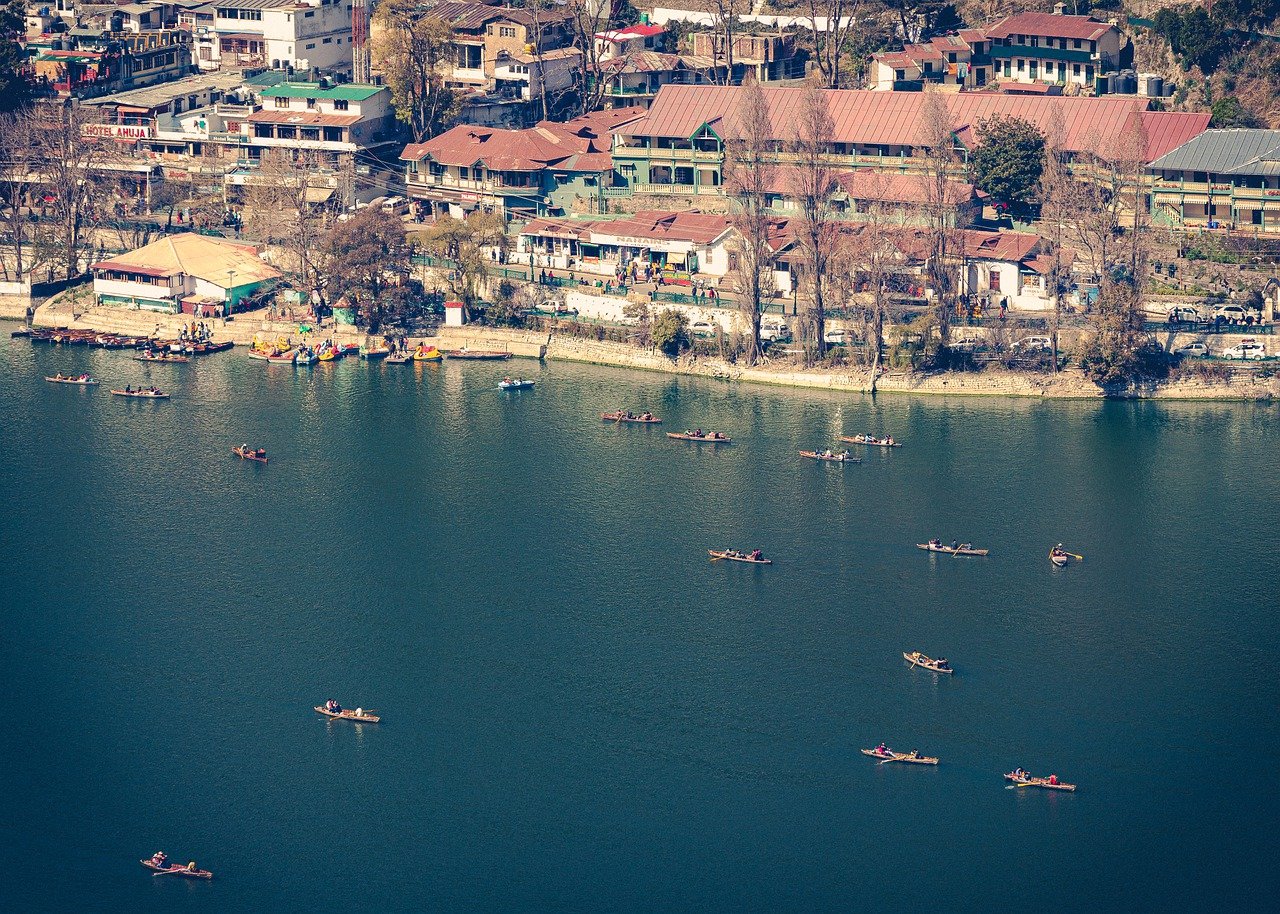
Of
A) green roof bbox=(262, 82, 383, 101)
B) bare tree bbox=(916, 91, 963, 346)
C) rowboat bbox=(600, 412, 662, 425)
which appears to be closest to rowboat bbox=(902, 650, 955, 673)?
rowboat bbox=(600, 412, 662, 425)

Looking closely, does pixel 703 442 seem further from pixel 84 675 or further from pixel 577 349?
pixel 84 675

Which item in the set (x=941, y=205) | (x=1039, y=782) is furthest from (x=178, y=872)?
(x=941, y=205)

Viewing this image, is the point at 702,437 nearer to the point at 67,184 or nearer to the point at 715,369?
the point at 715,369

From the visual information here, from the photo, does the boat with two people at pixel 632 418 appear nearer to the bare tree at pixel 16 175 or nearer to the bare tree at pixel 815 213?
the bare tree at pixel 815 213

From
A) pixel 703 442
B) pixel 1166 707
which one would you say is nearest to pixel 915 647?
pixel 1166 707

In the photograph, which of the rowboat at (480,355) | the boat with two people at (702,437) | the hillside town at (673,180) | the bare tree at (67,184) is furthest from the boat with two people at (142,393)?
the boat with two people at (702,437)

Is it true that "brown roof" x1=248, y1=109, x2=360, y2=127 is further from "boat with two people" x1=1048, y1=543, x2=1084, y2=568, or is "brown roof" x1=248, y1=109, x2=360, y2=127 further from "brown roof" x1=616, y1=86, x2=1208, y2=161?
"boat with two people" x1=1048, y1=543, x2=1084, y2=568
